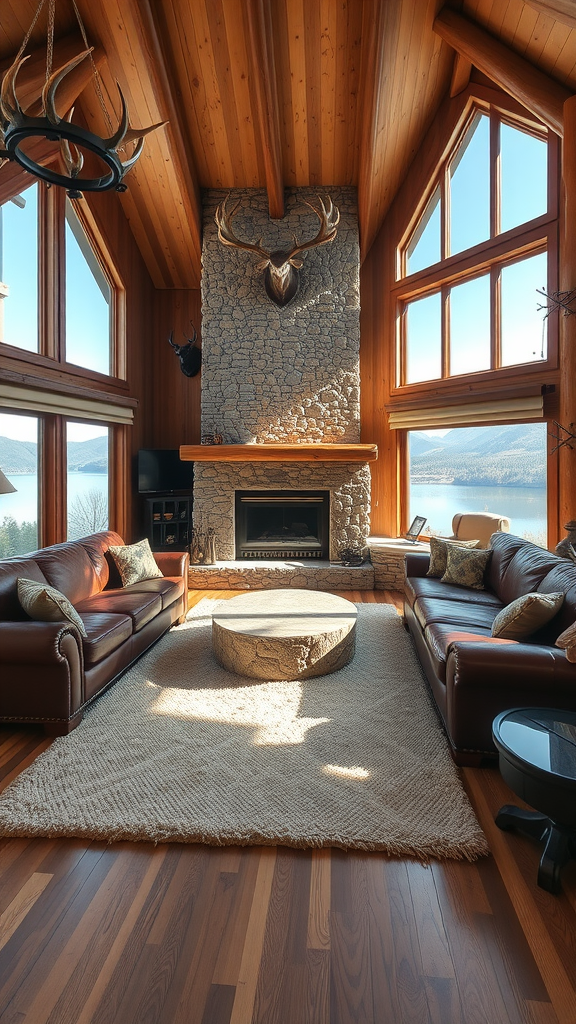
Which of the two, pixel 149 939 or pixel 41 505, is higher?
pixel 41 505

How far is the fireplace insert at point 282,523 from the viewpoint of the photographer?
6938mm

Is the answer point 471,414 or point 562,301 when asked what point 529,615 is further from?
point 471,414

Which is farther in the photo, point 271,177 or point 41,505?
point 271,177

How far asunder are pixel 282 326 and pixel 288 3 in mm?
2983

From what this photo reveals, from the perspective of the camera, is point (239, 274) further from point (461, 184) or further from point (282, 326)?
point (461, 184)

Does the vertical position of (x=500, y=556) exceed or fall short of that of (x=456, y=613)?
it exceeds it

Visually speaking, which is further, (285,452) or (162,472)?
(162,472)

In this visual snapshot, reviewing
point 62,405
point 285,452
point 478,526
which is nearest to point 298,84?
point 285,452

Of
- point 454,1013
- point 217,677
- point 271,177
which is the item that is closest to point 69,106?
point 271,177

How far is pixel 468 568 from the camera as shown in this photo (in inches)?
176

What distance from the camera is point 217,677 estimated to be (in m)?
3.69

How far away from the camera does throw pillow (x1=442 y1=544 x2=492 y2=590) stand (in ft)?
14.6

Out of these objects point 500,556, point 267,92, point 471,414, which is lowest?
point 500,556

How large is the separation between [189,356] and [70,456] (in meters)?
2.46
